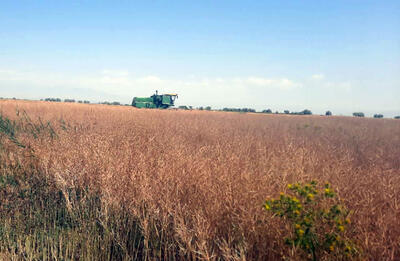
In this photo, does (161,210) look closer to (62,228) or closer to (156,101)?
(62,228)

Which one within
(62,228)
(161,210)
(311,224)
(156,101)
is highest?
(156,101)

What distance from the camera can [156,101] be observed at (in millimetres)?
26109

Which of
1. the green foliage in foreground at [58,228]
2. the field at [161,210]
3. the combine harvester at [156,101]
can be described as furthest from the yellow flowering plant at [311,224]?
the combine harvester at [156,101]

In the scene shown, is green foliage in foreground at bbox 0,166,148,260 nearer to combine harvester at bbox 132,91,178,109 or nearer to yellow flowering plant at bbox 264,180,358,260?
yellow flowering plant at bbox 264,180,358,260

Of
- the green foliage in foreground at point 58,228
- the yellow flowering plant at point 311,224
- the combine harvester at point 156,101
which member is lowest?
the green foliage in foreground at point 58,228

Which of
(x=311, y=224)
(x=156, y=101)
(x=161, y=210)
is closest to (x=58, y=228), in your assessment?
(x=161, y=210)

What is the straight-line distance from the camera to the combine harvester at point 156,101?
25.5 metres

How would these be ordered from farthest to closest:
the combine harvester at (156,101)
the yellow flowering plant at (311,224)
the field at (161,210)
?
the combine harvester at (156,101) < the field at (161,210) < the yellow flowering plant at (311,224)

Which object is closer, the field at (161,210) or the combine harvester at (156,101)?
the field at (161,210)

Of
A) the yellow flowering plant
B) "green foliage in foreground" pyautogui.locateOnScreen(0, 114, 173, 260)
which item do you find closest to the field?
"green foliage in foreground" pyautogui.locateOnScreen(0, 114, 173, 260)

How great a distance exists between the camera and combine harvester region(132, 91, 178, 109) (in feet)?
83.5

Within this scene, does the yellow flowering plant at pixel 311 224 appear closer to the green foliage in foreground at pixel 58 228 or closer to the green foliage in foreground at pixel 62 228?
the green foliage in foreground at pixel 62 228

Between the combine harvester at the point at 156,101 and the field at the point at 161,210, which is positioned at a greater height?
the combine harvester at the point at 156,101

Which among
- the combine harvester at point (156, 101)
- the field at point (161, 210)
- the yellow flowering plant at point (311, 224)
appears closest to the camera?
the yellow flowering plant at point (311, 224)
